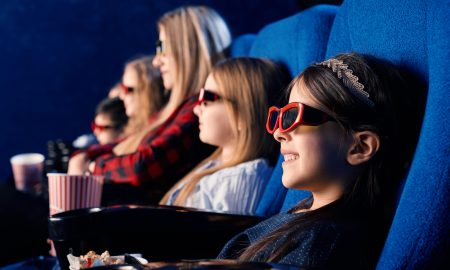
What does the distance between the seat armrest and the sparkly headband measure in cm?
40

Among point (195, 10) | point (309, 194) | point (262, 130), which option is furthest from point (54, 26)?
point (309, 194)

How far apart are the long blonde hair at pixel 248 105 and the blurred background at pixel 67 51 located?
1716 millimetres

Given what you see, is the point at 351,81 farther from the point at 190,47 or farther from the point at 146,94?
the point at 146,94

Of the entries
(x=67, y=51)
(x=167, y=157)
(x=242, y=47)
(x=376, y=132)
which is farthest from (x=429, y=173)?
(x=67, y=51)

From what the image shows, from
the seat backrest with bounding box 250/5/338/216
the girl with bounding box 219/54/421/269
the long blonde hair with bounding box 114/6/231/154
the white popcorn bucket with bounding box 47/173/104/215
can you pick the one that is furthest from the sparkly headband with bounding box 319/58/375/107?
the long blonde hair with bounding box 114/6/231/154

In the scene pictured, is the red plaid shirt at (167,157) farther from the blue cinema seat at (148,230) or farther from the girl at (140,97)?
the blue cinema seat at (148,230)

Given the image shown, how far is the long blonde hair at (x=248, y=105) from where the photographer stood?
1.51m

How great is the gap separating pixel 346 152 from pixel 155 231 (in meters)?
0.46

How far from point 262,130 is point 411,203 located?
0.79 meters

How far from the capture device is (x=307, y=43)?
1.34 meters

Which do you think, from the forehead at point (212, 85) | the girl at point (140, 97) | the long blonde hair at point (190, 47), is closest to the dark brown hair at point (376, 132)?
the forehead at point (212, 85)

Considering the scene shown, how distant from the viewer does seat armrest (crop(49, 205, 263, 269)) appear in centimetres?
118

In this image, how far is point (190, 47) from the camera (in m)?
1.98

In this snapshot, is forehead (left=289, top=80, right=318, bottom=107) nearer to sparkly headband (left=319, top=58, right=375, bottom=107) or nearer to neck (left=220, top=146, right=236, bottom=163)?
sparkly headband (left=319, top=58, right=375, bottom=107)
